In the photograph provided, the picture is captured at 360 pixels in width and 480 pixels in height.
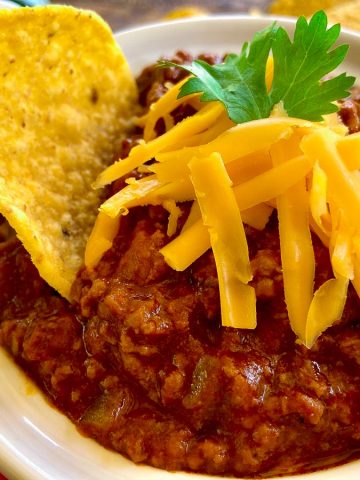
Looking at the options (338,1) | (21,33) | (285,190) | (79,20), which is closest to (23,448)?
(285,190)

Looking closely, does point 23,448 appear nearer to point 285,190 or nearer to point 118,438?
point 118,438

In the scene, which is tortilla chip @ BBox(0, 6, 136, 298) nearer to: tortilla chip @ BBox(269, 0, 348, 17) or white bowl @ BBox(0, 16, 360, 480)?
white bowl @ BBox(0, 16, 360, 480)

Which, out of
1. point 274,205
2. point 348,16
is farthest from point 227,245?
point 348,16

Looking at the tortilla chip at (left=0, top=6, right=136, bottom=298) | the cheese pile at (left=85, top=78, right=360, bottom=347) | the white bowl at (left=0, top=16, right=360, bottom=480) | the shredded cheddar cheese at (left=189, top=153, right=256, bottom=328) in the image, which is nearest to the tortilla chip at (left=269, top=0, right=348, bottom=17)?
the tortilla chip at (left=0, top=6, right=136, bottom=298)

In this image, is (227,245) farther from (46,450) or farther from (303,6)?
(303,6)

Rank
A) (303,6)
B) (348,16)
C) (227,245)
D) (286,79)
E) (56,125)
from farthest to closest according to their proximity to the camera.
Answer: (303,6)
(348,16)
(56,125)
(286,79)
(227,245)

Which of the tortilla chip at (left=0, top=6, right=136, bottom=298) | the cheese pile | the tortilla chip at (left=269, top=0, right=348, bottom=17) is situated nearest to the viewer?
the cheese pile

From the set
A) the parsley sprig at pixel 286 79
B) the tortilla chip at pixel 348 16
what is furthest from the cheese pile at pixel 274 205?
the tortilla chip at pixel 348 16
